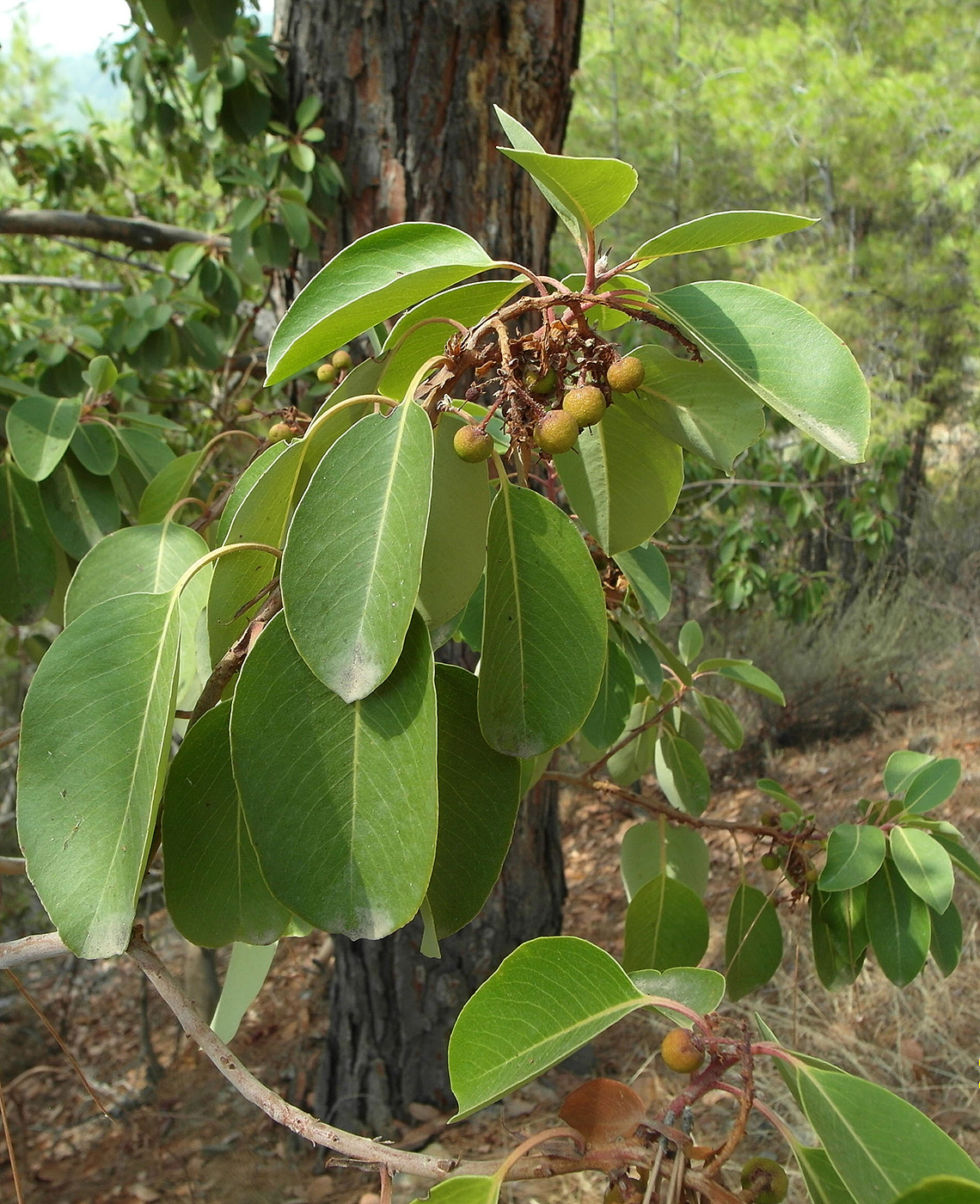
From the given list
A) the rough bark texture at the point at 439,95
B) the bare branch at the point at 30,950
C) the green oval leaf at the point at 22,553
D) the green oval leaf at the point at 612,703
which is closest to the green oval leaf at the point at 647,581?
the green oval leaf at the point at 612,703

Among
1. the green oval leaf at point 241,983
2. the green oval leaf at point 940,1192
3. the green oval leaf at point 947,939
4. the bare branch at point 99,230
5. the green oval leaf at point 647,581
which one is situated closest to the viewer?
the green oval leaf at point 940,1192

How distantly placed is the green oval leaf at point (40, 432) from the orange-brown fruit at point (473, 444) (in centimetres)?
67

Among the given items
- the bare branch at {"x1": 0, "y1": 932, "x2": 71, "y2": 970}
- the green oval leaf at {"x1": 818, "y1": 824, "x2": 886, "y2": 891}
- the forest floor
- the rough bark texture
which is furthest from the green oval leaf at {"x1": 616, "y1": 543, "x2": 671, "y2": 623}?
the rough bark texture

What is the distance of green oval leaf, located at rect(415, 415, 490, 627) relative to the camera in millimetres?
584

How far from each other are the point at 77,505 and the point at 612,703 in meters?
0.72

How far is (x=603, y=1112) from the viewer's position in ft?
1.71

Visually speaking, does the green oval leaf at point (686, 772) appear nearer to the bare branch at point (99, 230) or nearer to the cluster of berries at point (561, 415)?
the cluster of berries at point (561, 415)

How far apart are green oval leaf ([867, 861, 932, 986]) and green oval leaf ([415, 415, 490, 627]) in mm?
763

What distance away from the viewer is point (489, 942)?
2064 millimetres

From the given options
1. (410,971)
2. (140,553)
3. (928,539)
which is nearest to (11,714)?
(410,971)

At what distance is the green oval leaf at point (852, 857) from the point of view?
1003 mm

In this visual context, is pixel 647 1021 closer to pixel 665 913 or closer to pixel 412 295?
pixel 665 913

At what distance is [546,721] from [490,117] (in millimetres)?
1581

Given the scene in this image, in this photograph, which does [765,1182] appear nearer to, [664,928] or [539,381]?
[539,381]
